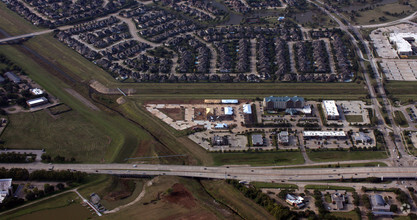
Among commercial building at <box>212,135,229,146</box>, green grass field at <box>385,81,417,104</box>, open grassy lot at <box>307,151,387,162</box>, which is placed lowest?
open grassy lot at <box>307,151,387,162</box>

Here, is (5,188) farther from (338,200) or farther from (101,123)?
(338,200)

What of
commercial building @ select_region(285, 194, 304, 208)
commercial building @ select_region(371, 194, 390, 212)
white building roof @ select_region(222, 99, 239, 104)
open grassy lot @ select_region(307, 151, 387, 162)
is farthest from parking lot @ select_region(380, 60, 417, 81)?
commercial building @ select_region(285, 194, 304, 208)

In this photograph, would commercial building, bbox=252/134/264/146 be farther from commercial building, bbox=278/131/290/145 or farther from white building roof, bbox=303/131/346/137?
white building roof, bbox=303/131/346/137

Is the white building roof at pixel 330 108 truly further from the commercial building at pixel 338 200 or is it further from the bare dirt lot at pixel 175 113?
the bare dirt lot at pixel 175 113

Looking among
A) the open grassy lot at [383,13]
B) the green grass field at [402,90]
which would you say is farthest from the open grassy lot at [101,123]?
the open grassy lot at [383,13]

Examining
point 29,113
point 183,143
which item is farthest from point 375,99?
point 29,113

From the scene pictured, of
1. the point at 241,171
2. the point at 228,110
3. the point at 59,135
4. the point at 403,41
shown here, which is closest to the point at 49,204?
the point at 59,135

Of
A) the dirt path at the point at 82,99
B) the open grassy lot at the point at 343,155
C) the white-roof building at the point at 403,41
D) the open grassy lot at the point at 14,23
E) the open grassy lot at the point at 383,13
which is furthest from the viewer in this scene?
the open grassy lot at the point at 383,13
